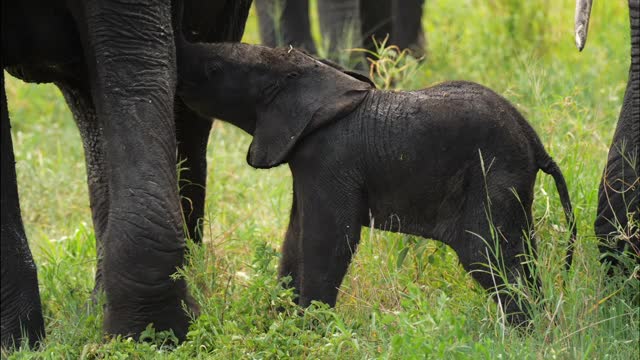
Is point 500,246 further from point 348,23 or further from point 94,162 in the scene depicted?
point 348,23

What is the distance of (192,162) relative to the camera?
16.4ft

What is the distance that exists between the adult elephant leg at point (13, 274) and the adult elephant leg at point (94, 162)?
1.40 feet

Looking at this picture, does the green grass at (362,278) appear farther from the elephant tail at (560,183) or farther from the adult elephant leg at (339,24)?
the adult elephant leg at (339,24)

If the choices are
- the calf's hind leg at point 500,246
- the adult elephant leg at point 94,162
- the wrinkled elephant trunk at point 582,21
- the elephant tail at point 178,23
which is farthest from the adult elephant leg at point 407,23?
the wrinkled elephant trunk at point 582,21

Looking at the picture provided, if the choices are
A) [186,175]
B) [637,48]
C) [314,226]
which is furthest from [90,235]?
[637,48]

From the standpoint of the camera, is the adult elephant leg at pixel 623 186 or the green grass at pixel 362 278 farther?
the adult elephant leg at pixel 623 186

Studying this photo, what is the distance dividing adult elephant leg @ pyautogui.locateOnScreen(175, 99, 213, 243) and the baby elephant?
59 cm

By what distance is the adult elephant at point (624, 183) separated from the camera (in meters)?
4.21

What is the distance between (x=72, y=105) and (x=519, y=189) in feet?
5.43

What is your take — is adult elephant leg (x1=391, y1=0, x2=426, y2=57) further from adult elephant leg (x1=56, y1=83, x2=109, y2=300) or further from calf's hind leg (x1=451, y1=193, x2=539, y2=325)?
calf's hind leg (x1=451, y1=193, x2=539, y2=325)

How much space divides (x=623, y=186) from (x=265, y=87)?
1191mm

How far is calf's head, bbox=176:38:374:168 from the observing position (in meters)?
4.27

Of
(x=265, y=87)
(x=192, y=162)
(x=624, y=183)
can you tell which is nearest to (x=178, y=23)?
(x=265, y=87)

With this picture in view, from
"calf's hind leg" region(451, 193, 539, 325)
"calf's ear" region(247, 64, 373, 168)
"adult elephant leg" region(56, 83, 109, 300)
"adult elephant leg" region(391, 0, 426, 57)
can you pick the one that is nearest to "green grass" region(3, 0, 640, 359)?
"calf's hind leg" region(451, 193, 539, 325)
